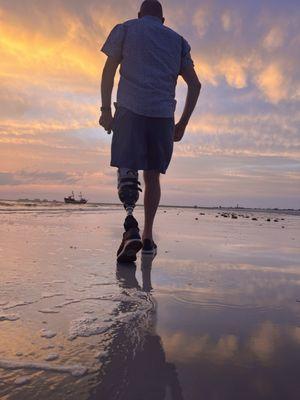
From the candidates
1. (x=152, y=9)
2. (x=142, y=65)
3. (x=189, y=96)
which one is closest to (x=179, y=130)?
(x=189, y=96)

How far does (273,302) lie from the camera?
2.33 m

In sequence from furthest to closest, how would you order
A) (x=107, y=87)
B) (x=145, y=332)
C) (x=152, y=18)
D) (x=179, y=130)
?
(x=179, y=130) → (x=152, y=18) → (x=107, y=87) → (x=145, y=332)

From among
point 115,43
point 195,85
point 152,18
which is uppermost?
point 152,18

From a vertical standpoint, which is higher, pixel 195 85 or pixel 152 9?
pixel 152 9

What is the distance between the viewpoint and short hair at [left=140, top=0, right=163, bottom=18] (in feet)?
14.0

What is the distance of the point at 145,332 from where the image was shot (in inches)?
67.3

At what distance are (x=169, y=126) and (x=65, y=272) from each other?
6.20 feet

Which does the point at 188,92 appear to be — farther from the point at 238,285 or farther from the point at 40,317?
the point at 40,317

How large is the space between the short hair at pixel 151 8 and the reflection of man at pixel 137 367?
11.2ft

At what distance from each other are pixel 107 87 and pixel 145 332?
2879 millimetres

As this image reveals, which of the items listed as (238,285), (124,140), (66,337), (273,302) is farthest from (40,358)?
(124,140)

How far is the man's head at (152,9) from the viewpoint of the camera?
14.0 ft

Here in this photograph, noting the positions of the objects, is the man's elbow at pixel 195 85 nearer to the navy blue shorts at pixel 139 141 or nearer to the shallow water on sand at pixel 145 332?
the navy blue shorts at pixel 139 141

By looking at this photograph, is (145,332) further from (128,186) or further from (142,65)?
(142,65)
